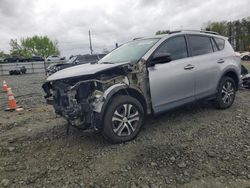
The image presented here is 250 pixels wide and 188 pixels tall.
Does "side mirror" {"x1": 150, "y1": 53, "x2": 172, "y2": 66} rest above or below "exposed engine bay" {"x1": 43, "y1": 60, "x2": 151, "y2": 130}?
above

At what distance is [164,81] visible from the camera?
13.3 ft

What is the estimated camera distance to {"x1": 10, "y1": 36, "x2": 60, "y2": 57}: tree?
2918 inches

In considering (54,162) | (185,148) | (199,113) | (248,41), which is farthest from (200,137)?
(248,41)

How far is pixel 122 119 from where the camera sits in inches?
146

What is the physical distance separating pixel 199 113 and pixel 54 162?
3.28 meters

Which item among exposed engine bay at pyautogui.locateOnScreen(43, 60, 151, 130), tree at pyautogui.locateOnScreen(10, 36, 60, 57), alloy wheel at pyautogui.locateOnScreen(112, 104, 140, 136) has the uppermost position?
tree at pyautogui.locateOnScreen(10, 36, 60, 57)

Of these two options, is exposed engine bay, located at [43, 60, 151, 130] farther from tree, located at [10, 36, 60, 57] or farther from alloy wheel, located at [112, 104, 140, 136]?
tree, located at [10, 36, 60, 57]

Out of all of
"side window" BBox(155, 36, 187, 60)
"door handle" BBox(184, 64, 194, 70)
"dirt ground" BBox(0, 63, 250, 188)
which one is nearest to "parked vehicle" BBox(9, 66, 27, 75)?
"dirt ground" BBox(0, 63, 250, 188)

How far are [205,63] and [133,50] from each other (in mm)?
1535

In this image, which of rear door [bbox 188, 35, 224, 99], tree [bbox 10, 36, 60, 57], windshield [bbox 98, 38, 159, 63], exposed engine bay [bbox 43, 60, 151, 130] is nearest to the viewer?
exposed engine bay [bbox 43, 60, 151, 130]

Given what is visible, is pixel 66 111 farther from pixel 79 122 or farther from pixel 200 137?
pixel 200 137

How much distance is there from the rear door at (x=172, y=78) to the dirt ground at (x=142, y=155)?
1.76 feet

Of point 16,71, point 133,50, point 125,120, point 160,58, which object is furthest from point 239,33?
point 125,120

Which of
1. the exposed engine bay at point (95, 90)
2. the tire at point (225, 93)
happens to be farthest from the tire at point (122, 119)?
the tire at point (225, 93)
